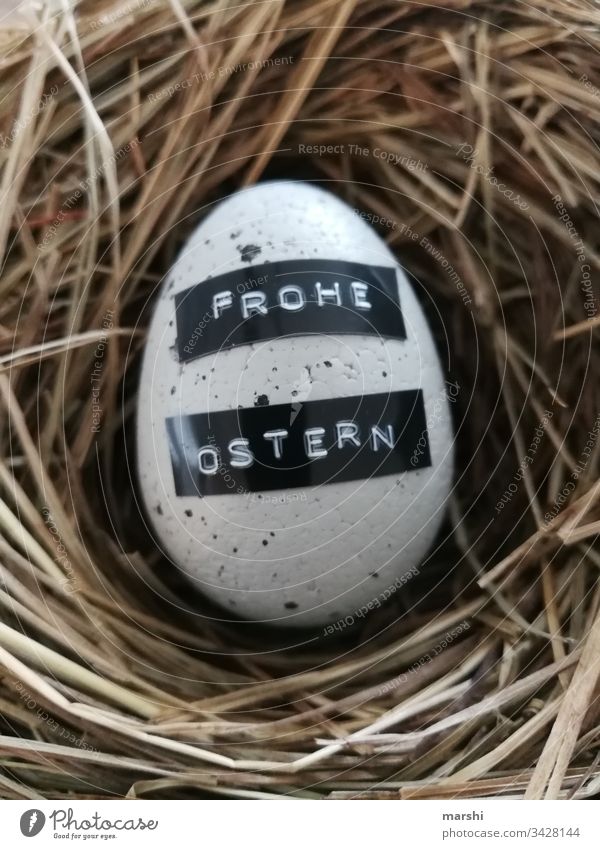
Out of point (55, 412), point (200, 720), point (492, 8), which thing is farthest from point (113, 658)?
point (492, 8)

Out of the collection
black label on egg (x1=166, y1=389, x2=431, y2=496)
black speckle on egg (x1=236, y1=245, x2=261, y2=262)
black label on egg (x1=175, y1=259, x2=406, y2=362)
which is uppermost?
black speckle on egg (x1=236, y1=245, x2=261, y2=262)

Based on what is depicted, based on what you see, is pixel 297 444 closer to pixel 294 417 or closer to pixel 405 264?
pixel 294 417

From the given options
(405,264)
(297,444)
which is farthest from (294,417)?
(405,264)

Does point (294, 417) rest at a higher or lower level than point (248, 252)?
lower
